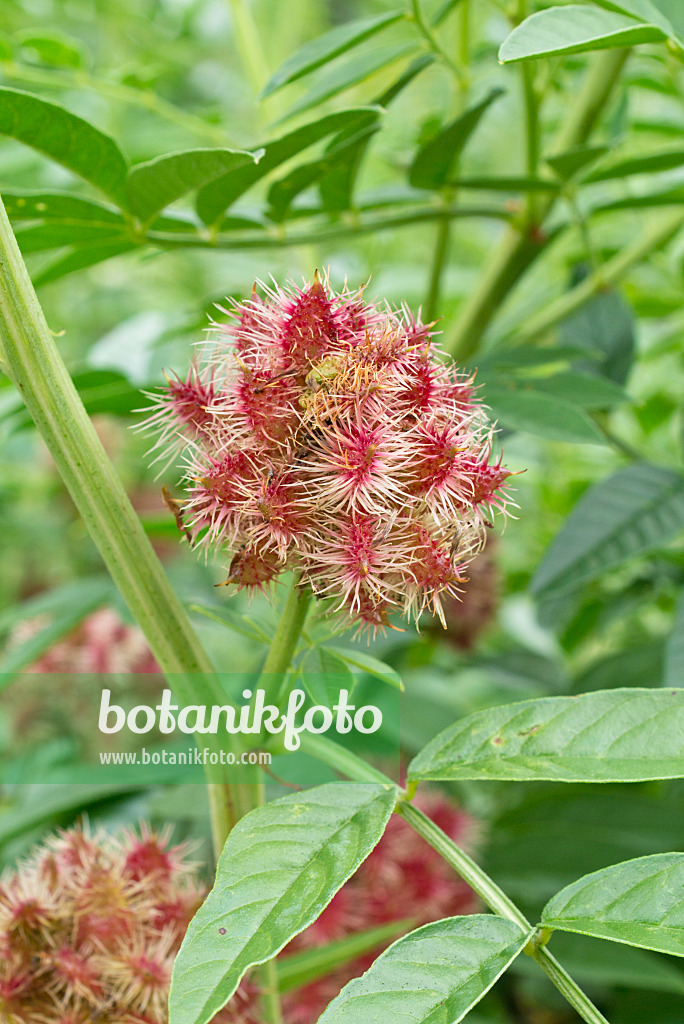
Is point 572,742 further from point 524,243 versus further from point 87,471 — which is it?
point 524,243

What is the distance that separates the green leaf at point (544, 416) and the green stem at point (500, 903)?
0.72ft

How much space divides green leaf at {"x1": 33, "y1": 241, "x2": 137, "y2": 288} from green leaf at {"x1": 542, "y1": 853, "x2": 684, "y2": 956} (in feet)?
1.50

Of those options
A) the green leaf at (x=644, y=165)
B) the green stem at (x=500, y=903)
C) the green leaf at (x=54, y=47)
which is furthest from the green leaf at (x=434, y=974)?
the green leaf at (x=54, y=47)

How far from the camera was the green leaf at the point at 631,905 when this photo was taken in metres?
0.31

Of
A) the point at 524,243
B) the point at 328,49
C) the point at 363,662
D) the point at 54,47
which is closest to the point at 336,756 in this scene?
the point at 363,662

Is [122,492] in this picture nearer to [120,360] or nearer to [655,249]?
[655,249]

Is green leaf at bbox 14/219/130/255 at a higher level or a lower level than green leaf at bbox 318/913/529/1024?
higher

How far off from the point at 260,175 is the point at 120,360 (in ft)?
1.94

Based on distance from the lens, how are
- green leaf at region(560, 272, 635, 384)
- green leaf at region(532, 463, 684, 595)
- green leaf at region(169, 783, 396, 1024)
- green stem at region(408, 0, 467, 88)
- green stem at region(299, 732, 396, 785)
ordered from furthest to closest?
green leaf at region(560, 272, 635, 384) < green leaf at region(532, 463, 684, 595) < green stem at region(408, 0, 467, 88) < green stem at region(299, 732, 396, 785) < green leaf at region(169, 783, 396, 1024)

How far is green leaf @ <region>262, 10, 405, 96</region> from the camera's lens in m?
0.49

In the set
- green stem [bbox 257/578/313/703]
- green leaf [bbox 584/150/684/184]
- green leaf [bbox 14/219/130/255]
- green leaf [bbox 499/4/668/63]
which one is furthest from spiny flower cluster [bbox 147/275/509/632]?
green leaf [bbox 584/150/684/184]

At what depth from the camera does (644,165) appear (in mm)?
599

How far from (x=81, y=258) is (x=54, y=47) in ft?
0.90

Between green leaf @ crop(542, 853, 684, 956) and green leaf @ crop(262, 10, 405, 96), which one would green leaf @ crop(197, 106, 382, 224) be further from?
green leaf @ crop(542, 853, 684, 956)
